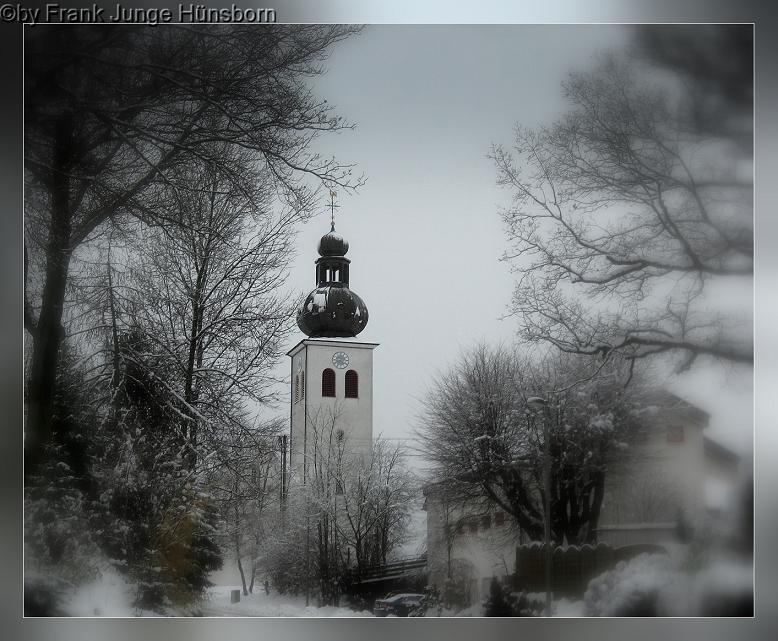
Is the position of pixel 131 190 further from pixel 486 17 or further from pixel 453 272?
pixel 486 17

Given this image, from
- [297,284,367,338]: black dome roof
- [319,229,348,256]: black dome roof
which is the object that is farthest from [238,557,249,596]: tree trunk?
[319,229,348,256]: black dome roof

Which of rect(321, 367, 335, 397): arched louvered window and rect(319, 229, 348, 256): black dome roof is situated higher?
rect(319, 229, 348, 256): black dome roof

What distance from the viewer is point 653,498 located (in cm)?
454

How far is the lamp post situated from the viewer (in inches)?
177

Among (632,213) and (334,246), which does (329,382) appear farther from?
(632,213)

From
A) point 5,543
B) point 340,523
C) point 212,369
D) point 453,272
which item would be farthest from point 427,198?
point 5,543

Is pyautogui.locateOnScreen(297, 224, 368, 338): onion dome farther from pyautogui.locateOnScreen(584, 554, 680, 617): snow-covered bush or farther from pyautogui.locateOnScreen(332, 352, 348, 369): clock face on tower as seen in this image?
pyautogui.locateOnScreen(584, 554, 680, 617): snow-covered bush

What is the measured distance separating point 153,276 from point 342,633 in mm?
1988

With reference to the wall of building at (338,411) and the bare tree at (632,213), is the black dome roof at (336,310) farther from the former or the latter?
the bare tree at (632,213)

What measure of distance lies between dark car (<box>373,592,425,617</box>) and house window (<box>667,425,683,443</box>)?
144 cm

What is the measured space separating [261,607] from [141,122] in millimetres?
2465

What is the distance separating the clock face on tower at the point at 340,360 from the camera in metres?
4.44

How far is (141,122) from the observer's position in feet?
15.3

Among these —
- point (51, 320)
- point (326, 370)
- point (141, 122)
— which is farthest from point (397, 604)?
point (141, 122)
